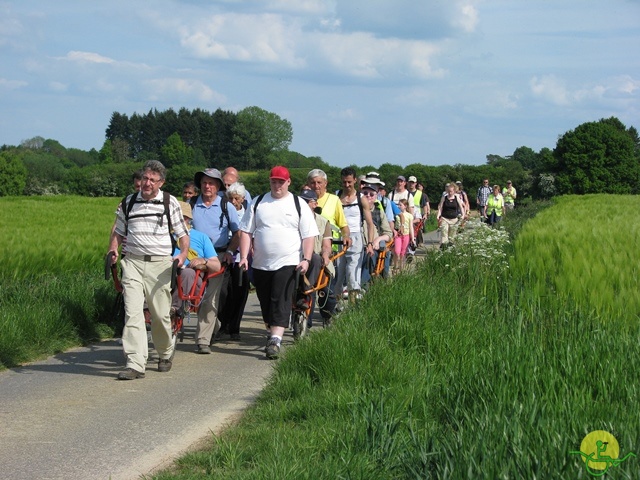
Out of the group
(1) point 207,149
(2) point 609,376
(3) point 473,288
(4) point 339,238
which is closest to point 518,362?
(2) point 609,376

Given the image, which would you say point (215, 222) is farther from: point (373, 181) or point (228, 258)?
point (373, 181)

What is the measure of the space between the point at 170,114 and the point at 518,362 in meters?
169

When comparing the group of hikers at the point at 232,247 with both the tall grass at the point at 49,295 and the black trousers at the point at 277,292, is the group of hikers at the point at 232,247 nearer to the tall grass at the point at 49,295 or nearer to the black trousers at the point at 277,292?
the black trousers at the point at 277,292

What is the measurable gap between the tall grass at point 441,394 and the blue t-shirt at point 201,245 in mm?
1917

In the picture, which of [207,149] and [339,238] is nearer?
[339,238]

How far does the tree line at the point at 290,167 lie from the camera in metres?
79.0

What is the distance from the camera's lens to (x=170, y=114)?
17212 cm

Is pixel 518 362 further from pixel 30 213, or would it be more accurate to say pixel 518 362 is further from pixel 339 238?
pixel 30 213

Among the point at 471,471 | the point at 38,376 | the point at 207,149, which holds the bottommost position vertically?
the point at 38,376

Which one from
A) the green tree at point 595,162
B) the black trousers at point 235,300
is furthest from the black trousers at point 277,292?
the green tree at point 595,162

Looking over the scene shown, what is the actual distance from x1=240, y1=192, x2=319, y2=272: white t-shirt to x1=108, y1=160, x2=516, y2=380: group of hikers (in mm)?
11

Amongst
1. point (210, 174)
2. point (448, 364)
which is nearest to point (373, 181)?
point (210, 174)

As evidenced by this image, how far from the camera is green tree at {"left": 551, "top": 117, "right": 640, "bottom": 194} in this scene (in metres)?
84.9

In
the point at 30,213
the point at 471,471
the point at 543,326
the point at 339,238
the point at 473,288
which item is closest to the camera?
the point at 471,471
